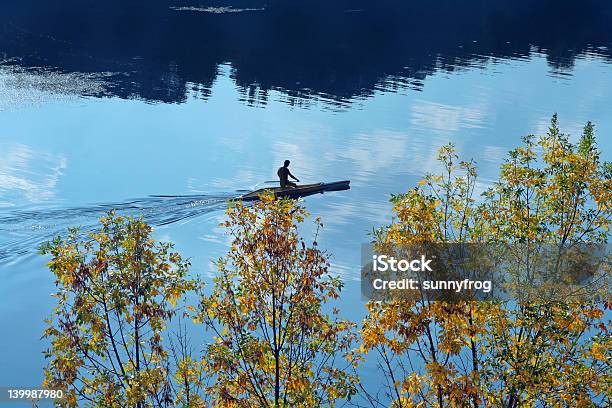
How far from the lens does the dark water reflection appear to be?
10319 centimetres

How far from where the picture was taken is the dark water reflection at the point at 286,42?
103 metres

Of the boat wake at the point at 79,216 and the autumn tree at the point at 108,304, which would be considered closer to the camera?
the autumn tree at the point at 108,304

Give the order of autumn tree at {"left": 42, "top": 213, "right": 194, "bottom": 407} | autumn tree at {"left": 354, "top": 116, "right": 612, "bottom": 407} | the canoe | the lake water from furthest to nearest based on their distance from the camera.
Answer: the canoe
the lake water
autumn tree at {"left": 354, "top": 116, "right": 612, "bottom": 407}
autumn tree at {"left": 42, "top": 213, "right": 194, "bottom": 407}

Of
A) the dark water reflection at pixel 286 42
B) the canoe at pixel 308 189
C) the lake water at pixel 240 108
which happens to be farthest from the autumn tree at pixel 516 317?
the dark water reflection at pixel 286 42

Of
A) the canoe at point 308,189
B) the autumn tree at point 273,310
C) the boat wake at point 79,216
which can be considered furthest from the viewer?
the canoe at point 308,189

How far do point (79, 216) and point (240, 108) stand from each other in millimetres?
41621

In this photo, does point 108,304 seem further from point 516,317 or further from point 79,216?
point 79,216

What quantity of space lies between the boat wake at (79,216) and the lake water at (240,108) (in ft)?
0.48

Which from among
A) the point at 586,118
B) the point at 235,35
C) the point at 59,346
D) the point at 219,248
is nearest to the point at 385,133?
the point at 586,118

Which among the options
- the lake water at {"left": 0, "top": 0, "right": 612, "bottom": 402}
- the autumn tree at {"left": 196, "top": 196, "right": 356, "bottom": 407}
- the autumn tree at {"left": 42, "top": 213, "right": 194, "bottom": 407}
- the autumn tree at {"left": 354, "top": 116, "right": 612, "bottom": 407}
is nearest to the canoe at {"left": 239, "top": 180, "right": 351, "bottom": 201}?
the lake water at {"left": 0, "top": 0, "right": 612, "bottom": 402}

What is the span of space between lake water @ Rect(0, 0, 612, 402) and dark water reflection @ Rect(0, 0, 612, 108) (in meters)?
0.42

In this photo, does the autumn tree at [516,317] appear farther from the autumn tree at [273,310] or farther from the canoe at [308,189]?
the canoe at [308,189]

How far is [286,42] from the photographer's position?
420 feet

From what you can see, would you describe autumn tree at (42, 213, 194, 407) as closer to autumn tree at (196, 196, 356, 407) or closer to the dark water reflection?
autumn tree at (196, 196, 356, 407)
